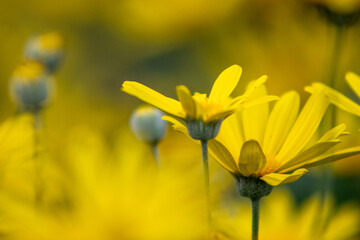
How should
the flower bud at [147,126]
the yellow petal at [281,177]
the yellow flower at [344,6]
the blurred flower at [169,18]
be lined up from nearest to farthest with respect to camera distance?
1. the yellow petal at [281,177]
2. the flower bud at [147,126]
3. the yellow flower at [344,6]
4. the blurred flower at [169,18]

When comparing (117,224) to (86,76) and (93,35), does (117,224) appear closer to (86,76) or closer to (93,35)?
(86,76)

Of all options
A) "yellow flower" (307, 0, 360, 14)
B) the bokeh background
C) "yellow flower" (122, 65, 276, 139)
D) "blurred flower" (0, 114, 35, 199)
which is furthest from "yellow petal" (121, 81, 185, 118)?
the bokeh background

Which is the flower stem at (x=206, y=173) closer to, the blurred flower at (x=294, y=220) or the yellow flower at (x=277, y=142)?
the yellow flower at (x=277, y=142)

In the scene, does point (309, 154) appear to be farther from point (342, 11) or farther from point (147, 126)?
point (342, 11)

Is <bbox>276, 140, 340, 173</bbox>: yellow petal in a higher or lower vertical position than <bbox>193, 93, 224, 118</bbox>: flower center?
lower

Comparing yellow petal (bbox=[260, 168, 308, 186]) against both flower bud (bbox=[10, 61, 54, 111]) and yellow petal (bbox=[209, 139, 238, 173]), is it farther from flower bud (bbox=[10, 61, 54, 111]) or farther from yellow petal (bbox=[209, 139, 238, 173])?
flower bud (bbox=[10, 61, 54, 111])

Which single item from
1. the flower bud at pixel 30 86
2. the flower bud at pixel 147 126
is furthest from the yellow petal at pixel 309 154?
the flower bud at pixel 30 86
